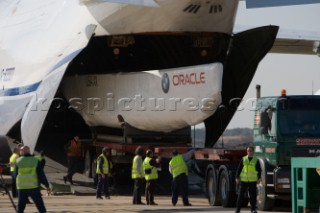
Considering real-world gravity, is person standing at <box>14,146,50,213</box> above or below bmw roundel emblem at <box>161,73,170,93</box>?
below

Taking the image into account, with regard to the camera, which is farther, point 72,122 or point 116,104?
point 72,122

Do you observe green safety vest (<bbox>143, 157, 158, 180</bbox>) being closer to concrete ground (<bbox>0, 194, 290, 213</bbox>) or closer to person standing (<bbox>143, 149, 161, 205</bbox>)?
person standing (<bbox>143, 149, 161, 205</bbox>)

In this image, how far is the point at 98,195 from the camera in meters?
20.7

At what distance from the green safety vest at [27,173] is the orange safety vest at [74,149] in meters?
10.7

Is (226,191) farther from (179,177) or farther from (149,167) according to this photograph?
(149,167)

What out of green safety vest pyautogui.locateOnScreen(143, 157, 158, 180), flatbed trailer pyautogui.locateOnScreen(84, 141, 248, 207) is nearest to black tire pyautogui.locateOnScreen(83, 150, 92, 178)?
flatbed trailer pyautogui.locateOnScreen(84, 141, 248, 207)

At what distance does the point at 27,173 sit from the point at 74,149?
1104 centimetres

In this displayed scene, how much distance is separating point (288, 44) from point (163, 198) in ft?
38.6

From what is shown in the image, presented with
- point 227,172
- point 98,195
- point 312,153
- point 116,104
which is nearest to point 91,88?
point 116,104

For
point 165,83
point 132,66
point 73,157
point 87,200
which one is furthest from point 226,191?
point 73,157

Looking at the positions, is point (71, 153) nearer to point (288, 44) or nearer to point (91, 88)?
point (91, 88)

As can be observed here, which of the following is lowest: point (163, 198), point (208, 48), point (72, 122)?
point (163, 198)

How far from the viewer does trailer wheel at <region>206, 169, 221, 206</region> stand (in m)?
17.8

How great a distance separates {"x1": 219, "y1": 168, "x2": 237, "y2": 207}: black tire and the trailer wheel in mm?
169
